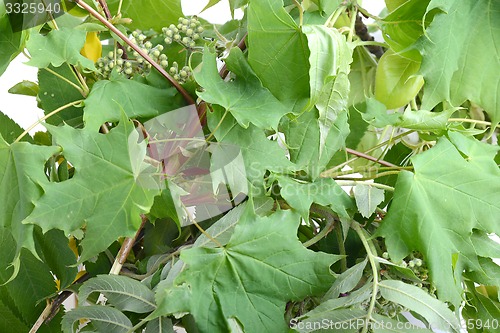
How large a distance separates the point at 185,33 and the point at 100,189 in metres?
0.12

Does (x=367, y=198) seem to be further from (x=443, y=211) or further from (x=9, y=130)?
(x=9, y=130)

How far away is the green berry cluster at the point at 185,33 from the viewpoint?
376mm

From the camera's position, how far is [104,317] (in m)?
0.34

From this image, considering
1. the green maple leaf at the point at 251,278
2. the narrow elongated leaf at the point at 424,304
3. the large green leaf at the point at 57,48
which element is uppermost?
the large green leaf at the point at 57,48

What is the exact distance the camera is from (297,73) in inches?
13.0

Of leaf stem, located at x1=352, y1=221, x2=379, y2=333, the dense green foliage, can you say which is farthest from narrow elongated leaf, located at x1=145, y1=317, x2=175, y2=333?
leaf stem, located at x1=352, y1=221, x2=379, y2=333

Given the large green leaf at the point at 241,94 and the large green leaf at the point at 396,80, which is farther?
the large green leaf at the point at 396,80

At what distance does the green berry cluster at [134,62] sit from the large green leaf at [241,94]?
0.14 feet

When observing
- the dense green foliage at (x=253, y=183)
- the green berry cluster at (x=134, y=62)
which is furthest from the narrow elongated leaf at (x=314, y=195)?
the green berry cluster at (x=134, y=62)

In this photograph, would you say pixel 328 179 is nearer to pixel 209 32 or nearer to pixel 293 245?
pixel 293 245

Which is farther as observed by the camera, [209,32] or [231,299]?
[209,32]

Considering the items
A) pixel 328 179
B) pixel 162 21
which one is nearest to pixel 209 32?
pixel 162 21

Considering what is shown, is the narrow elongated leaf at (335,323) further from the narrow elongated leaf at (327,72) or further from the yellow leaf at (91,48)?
the yellow leaf at (91,48)

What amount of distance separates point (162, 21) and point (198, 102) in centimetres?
11
